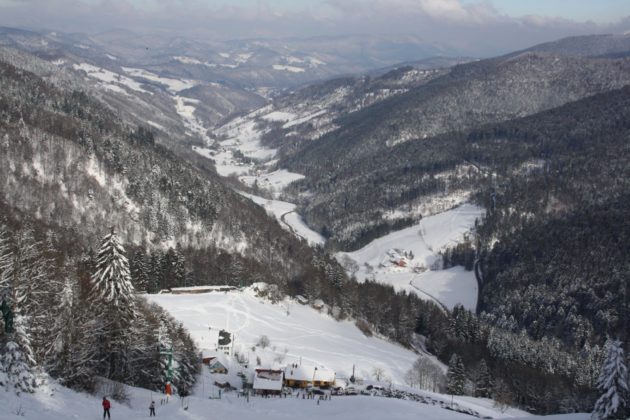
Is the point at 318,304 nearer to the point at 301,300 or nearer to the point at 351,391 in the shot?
the point at 301,300

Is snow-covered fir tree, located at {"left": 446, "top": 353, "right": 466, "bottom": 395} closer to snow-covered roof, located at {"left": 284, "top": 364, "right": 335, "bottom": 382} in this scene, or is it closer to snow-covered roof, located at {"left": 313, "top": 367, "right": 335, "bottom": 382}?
snow-covered roof, located at {"left": 313, "top": 367, "right": 335, "bottom": 382}

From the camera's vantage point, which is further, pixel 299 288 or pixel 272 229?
pixel 272 229

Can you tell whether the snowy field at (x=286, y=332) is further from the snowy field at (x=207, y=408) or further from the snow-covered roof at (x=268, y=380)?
the snowy field at (x=207, y=408)

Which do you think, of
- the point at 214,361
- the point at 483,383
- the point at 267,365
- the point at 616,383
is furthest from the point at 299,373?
the point at 616,383

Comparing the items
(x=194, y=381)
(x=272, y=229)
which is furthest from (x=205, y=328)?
(x=272, y=229)

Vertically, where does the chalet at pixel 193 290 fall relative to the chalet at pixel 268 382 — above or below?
above

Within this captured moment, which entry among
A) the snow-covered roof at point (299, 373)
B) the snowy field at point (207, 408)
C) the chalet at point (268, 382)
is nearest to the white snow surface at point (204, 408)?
the snowy field at point (207, 408)

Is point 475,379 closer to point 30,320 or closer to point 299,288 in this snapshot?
point 299,288

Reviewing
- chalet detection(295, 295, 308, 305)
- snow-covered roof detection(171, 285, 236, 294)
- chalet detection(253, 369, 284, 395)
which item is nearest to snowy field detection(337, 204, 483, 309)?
chalet detection(295, 295, 308, 305)
